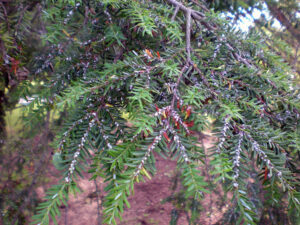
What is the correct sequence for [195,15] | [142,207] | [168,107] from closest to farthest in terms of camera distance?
[168,107]
[195,15]
[142,207]

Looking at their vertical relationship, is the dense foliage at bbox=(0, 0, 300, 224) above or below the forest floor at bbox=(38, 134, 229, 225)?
above

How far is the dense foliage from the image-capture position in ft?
2.42

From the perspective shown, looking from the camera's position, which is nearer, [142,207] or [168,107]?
[168,107]

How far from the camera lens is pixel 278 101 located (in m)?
1.03

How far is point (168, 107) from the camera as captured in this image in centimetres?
80

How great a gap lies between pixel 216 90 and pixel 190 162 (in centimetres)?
32

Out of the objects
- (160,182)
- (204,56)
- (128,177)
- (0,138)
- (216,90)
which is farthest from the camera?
(160,182)

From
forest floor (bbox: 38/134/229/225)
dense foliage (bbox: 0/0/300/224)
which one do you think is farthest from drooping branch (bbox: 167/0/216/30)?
forest floor (bbox: 38/134/229/225)

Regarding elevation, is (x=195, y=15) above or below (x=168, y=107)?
above

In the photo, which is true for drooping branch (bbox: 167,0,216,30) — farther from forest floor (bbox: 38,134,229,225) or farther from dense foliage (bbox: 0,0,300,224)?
forest floor (bbox: 38,134,229,225)

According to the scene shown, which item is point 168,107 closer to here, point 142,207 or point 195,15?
point 195,15

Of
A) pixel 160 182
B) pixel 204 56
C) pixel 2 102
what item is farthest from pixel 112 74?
pixel 160 182

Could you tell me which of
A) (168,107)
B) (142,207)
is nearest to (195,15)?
(168,107)

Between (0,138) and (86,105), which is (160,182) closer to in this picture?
(0,138)
